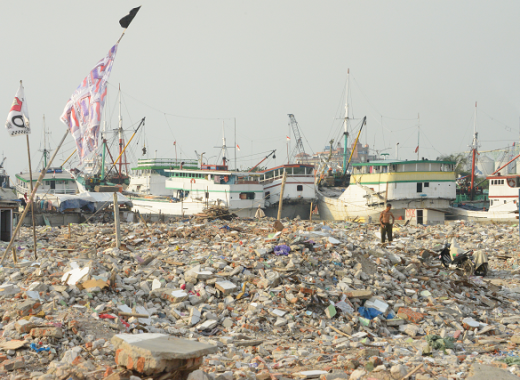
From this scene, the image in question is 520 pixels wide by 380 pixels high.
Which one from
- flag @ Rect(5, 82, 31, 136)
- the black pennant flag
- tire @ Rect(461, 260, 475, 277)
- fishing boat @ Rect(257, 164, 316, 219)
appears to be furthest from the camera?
fishing boat @ Rect(257, 164, 316, 219)

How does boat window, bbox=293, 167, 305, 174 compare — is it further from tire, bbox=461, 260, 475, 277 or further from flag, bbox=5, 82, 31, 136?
flag, bbox=5, 82, 31, 136

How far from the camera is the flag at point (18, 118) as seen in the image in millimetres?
9466

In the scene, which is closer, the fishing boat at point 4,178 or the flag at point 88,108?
the flag at point 88,108

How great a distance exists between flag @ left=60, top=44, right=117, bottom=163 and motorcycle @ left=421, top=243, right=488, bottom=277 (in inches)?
375

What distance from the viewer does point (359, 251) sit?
37.2 feet

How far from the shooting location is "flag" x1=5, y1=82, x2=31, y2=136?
31.1 feet

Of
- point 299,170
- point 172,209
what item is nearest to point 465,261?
point 299,170

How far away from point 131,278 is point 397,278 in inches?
233

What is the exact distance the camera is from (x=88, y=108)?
9008 mm

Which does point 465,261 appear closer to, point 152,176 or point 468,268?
point 468,268

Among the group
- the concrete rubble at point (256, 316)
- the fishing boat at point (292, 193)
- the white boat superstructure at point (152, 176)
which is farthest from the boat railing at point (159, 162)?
the concrete rubble at point (256, 316)

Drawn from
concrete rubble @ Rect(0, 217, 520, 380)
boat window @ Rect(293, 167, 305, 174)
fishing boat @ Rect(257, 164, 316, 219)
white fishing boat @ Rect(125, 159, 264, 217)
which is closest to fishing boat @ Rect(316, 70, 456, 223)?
fishing boat @ Rect(257, 164, 316, 219)

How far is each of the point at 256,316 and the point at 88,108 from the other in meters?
5.20

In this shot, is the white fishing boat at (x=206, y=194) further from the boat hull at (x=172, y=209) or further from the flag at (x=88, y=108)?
the flag at (x=88, y=108)
